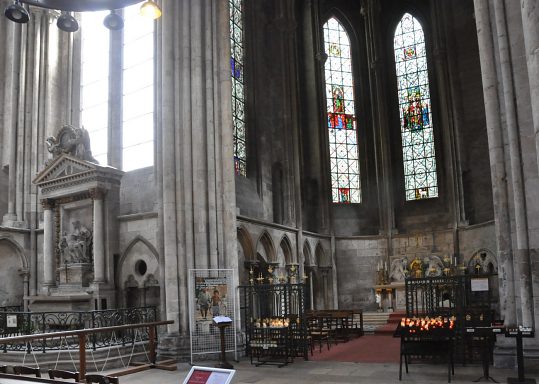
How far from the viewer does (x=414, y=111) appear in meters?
27.6

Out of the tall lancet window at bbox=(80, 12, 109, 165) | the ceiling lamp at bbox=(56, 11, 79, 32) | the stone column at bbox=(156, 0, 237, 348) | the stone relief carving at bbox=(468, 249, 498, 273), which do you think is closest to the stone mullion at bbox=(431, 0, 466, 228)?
the stone relief carving at bbox=(468, 249, 498, 273)

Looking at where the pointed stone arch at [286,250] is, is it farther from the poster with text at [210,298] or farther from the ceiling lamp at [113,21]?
the ceiling lamp at [113,21]

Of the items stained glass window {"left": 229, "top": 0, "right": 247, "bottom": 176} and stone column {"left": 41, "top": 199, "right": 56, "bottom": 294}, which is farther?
stained glass window {"left": 229, "top": 0, "right": 247, "bottom": 176}

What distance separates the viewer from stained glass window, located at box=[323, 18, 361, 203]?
90.9ft

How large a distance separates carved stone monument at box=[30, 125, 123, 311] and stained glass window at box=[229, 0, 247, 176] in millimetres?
5686

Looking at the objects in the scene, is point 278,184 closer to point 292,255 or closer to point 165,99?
point 292,255

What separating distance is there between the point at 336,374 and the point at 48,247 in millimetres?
10612

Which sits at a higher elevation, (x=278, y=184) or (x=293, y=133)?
(x=293, y=133)

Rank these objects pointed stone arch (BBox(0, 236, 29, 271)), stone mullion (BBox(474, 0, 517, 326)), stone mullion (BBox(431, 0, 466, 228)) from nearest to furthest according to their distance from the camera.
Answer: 1. stone mullion (BBox(474, 0, 517, 326))
2. pointed stone arch (BBox(0, 236, 29, 271))
3. stone mullion (BBox(431, 0, 466, 228))

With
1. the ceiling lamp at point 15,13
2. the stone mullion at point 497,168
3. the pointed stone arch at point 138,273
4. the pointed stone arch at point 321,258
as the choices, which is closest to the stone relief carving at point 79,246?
the pointed stone arch at point 138,273

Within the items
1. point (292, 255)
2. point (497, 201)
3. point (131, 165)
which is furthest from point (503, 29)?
point (292, 255)

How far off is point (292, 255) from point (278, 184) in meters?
2.99

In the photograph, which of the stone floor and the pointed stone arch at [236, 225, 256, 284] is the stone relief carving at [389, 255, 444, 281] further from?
the stone floor

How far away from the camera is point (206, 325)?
14.2m
